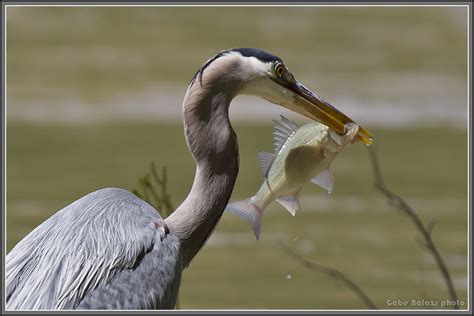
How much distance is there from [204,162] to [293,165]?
0.42m

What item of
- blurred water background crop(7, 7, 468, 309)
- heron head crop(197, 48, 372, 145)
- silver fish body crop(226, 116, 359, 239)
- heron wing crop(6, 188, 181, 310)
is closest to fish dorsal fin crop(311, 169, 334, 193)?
silver fish body crop(226, 116, 359, 239)

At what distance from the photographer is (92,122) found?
1276 cm

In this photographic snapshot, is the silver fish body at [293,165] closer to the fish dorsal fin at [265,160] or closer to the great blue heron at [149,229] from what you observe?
the fish dorsal fin at [265,160]

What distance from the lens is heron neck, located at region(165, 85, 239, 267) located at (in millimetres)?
4516

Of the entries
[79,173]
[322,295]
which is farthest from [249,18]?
[322,295]

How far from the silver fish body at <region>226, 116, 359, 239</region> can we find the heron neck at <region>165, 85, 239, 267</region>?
0.75 ft

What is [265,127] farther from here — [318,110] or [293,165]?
[293,165]

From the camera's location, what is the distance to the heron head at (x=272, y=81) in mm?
4484

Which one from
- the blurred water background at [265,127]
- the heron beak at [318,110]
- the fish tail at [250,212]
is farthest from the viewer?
the blurred water background at [265,127]

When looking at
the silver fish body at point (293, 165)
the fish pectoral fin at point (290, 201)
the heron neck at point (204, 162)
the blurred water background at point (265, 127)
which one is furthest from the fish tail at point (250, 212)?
the blurred water background at point (265, 127)

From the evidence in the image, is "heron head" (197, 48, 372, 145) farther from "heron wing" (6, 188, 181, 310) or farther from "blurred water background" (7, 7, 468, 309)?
"blurred water background" (7, 7, 468, 309)

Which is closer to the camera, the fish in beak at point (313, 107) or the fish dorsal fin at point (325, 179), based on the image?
the fish dorsal fin at point (325, 179)

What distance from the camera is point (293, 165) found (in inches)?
170

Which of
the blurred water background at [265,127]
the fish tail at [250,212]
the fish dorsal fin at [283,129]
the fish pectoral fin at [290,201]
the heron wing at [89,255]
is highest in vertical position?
the fish dorsal fin at [283,129]
